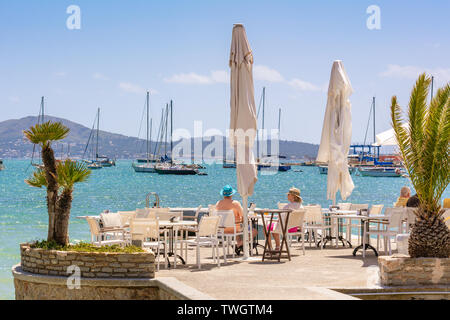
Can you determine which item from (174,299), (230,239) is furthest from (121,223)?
(174,299)

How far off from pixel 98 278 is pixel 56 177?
1697mm

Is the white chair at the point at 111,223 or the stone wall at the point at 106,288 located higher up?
the white chair at the point at 111,223

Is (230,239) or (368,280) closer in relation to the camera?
(368,280)

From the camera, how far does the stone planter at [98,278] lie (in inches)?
316

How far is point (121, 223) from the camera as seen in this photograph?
37.0 feet

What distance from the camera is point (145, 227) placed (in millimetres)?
9492

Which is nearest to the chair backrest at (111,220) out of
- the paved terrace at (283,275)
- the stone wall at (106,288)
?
the paved terrace at (283,275)

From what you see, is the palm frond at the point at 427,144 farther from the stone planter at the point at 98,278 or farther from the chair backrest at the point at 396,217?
the stone planter at the point at 98,278

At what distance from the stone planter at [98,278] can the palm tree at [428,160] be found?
3065 mm

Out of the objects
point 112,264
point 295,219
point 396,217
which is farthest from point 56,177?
point 396,217

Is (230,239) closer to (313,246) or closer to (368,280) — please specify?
(313,246)

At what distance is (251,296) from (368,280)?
2.04 metres

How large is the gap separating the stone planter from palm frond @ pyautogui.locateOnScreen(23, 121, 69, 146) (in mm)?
1513

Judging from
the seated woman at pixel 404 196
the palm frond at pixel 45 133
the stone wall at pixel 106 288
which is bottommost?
the stone wall at pixel 106 288
